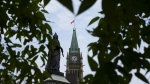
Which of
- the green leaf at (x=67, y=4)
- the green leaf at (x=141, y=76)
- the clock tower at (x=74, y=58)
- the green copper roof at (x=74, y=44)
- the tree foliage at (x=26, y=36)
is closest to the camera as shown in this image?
the green leaf at (x=67, y=4)

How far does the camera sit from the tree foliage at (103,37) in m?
0.73

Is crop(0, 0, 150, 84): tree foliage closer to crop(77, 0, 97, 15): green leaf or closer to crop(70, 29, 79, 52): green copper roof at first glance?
crop(77, 0, 97, 15): green leaf

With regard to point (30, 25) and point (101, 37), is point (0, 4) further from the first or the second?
point (101, 37)

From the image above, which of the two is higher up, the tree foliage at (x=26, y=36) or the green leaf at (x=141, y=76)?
the tree foliage at (x=26, y=36)

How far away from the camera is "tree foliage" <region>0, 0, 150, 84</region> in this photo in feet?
2.41

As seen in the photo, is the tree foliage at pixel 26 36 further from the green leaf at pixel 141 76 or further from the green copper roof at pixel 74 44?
the green copper roof at pixel 74 44

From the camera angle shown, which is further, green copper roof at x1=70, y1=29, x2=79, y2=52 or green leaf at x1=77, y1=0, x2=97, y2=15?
green copper roof at x1=70, y1=29, x2=79, y2=52

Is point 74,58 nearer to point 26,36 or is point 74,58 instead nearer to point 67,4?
point 26,36

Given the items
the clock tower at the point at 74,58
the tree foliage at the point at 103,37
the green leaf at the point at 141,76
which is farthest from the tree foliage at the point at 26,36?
the clock tower at the point at 74,58

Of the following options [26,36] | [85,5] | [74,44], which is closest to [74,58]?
[74,44]

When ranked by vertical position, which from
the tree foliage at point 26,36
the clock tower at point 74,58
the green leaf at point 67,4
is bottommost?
the green leaf at point 67,4

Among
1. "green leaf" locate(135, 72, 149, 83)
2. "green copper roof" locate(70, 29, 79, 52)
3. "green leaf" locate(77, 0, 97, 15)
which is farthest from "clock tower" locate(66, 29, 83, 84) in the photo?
"green leaf" locate(77, 0, 97, 15)

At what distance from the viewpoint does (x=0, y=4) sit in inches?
70.9

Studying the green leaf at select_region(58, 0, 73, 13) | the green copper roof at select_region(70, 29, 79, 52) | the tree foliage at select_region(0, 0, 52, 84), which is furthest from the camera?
the green copper roof at select_region(70, 29, 79, 52)
